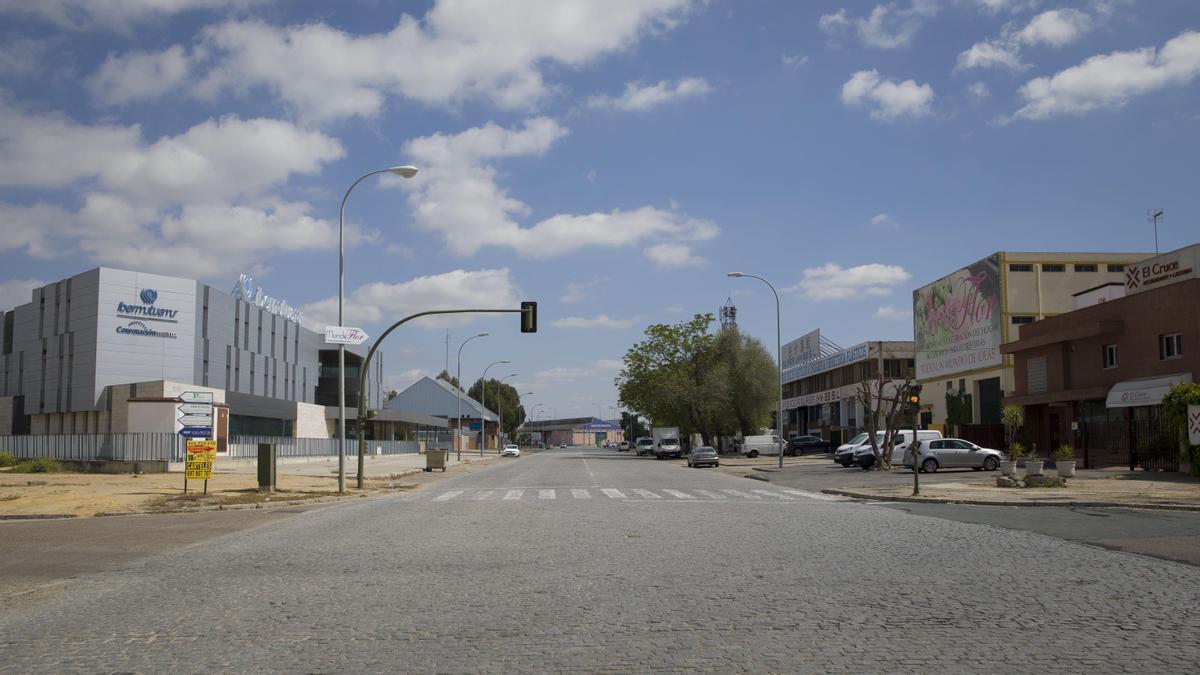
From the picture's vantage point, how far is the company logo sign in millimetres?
55606

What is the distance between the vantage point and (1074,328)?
42.9 metres

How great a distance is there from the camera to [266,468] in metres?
28.1

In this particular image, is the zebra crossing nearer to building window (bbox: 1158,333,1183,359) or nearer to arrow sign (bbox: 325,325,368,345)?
arrow sign (bbox: 325,325,368,345)

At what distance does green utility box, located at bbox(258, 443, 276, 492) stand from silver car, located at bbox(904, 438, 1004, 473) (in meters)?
25.9

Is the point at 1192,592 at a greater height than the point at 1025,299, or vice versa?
the point at 1025,299

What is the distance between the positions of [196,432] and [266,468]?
228 cm

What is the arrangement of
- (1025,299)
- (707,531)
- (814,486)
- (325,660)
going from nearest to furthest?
(325,660) < (707,531) < (814,486) < (1025,299)

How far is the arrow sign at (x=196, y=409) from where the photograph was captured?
2747 cm

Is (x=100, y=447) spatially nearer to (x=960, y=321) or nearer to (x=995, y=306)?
(x=995, y=306)

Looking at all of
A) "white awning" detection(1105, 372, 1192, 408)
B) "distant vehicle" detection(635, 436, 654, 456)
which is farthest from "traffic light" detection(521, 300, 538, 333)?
"distant vehicle" detection(635, 436, 654, 456)

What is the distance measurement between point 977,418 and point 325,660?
201ft

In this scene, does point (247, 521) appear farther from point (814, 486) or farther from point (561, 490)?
point (814, 486)

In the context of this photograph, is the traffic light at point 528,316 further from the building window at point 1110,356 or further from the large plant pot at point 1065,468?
the building window at point 1110,356

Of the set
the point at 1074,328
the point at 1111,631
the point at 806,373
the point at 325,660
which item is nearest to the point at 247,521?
the point at 325,660
